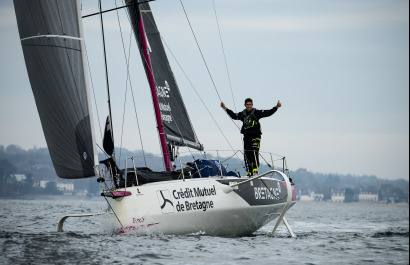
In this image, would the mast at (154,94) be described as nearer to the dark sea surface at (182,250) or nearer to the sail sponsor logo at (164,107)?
the sail sponsor logo at (164,107)

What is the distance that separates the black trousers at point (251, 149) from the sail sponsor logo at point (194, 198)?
1691 mm

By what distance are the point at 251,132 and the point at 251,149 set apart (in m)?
0.38

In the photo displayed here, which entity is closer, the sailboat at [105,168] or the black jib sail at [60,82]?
the sailboat at [105,168]

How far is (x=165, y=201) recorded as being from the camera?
525 inches

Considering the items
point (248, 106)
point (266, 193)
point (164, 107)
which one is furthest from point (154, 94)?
point (266, 193)

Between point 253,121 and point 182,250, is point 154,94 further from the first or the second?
point 182,250

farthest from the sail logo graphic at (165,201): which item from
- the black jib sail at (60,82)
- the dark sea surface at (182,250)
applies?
the black jib sail at (60,82)

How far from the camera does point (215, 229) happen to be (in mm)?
14125

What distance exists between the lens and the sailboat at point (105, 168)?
13.4 meters

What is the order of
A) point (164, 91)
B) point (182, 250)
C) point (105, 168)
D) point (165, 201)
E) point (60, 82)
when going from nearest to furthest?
1. point (182, 250)
2. point (165, 201)
3. point (60, 82)
4. point (105, 168)
5. point (164, 91)

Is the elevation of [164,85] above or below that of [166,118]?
above

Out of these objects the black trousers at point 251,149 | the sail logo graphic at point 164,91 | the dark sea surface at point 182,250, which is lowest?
the dark sea surface at point 182,250

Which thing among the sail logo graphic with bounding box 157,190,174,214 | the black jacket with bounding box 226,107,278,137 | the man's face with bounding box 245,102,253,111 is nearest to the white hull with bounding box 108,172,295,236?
the sail logo graphic with bounding box 157,190,174,214

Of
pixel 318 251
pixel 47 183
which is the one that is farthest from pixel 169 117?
pixel 47 183
